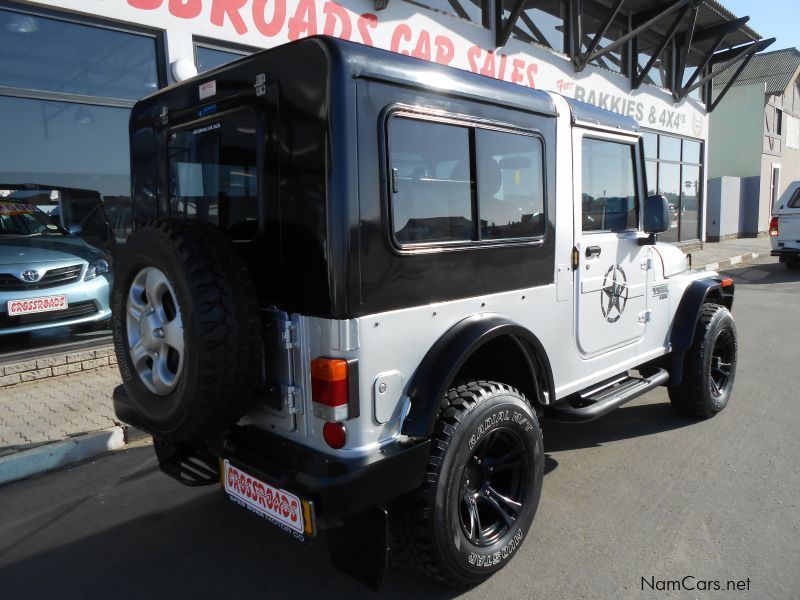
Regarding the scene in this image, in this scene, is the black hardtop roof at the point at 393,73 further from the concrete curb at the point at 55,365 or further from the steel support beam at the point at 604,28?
the steel support beam at the point at 604,28

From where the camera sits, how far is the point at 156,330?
233 centimetres

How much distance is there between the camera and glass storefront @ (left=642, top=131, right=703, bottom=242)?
15047mm

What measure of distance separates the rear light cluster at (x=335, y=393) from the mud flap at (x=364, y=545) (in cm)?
31

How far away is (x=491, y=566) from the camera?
2.49 metres

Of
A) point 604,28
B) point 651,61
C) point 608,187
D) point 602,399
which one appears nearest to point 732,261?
point 651,61

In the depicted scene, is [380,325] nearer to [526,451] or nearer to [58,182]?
[526,451]

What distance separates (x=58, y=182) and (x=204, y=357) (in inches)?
192

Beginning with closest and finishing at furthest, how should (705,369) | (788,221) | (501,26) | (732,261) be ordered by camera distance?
(705,369)
(501,26)
(788,221)
(732,261)

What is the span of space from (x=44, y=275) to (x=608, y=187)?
5.08m

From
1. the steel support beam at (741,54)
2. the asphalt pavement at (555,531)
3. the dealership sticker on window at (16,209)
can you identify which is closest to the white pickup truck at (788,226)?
the steel support beam at (741,54)

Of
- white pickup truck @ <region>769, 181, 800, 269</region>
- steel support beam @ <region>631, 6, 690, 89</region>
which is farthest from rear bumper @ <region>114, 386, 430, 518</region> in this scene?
steel support beam @ <region>631, 6, 690, 89</region>

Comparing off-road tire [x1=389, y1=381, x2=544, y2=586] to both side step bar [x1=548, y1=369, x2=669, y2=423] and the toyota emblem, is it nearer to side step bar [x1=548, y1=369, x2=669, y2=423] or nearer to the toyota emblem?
side step bar [x1=548, y1=369, x2=669, y2=423]

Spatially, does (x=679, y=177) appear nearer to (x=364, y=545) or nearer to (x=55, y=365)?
(x=55, y=365)

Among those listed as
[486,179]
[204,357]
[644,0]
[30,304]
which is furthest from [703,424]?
[644,0]
